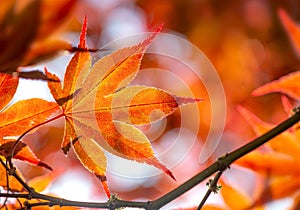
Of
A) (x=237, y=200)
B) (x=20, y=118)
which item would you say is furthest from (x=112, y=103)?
(x=237, y=200)

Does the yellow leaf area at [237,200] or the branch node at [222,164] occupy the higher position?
the yellow leaf area at [237,200]

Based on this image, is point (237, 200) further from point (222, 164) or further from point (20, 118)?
point (20, 118)

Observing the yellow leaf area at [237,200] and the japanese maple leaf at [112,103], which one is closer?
the japanese maple leaf at [112,103]

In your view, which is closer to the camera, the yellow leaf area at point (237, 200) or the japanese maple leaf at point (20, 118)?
the japanese maple leaf at point (20, 118)

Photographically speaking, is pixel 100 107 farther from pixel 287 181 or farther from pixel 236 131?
pixel 236 131

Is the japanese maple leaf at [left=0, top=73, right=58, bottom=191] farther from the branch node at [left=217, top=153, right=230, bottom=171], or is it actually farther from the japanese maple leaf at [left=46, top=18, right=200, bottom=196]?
the branch node at [left=217, top=153, right=230, bottom=171]

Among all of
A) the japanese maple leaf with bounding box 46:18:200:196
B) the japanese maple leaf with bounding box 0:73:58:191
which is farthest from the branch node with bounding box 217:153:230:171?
the japanese maple leaf with bounding box 0:73:58:191

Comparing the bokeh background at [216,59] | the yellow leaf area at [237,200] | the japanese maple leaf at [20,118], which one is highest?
the bokeh background at [216,59]

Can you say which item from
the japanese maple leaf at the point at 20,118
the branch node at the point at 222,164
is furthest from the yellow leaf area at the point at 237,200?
the japanese maple leaf at the point at 20,118

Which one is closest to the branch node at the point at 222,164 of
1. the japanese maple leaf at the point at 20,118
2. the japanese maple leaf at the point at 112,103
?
the japanese maple leaf at the point at 112,103

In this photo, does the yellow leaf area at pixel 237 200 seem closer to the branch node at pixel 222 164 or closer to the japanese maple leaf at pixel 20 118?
the branch node at pixel 222 164
